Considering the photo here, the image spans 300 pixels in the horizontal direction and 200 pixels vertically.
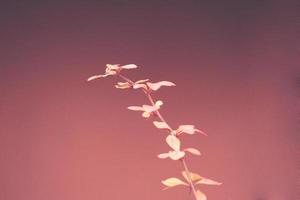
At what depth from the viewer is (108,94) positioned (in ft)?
6.09

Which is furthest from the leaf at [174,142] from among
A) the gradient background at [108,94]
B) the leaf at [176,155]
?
Answer: the gradient background at [108,94]

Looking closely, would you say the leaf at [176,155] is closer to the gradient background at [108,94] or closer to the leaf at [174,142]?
the leaf at [174,142]

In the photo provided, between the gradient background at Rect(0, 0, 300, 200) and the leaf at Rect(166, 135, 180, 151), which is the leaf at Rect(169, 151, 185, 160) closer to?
the leaf at Rect(166, 135, 180, 151)

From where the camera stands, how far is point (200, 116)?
183 centimetres

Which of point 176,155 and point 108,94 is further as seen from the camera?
point 108,94

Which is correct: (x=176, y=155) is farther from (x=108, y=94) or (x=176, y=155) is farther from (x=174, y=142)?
(x=108, y=94)

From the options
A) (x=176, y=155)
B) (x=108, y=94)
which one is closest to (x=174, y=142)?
(x=176, y=155)

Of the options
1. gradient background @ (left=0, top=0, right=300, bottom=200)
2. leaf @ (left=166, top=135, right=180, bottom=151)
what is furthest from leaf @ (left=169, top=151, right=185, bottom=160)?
gradient background @ (left=0, top=0, right=300, bottom=200)

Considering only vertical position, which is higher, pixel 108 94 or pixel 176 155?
pixel 108 94

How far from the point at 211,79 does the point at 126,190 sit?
0.65 meters

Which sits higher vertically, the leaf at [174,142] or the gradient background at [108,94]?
the gradient background at [108,94]

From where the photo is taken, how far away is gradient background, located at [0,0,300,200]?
183 centimetres

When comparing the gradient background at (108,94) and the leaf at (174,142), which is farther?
the gradient background at (108,94)

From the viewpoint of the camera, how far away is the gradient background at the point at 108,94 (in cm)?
183
